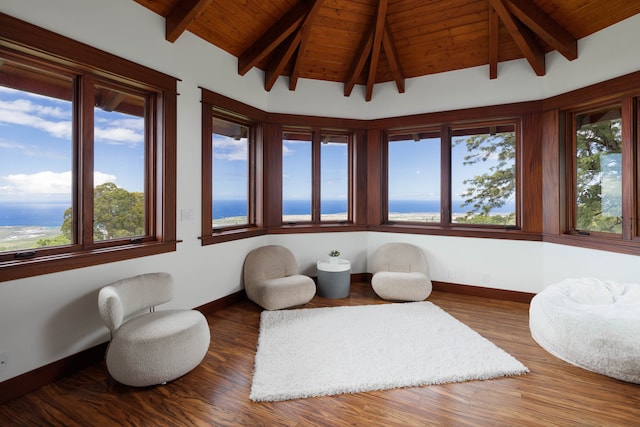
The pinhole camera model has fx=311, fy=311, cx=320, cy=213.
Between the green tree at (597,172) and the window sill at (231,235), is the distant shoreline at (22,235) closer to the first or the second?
the window sill at (231,235)

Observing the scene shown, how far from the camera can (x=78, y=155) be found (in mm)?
2479

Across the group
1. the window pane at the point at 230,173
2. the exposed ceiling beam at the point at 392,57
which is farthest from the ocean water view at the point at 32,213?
→ the exposed ceiling beam at the point at 392,57

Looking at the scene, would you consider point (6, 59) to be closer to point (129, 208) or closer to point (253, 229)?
point (129, 208)

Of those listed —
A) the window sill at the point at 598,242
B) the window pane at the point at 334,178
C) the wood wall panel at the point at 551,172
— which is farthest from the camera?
the window pane at the point at 334,178

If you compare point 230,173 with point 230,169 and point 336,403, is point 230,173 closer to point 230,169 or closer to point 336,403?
point 230,169

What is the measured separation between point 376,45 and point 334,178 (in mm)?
1934

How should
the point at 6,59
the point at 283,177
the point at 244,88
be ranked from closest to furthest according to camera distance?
the point at 6,59, the point at 244,88, the point at 283,177

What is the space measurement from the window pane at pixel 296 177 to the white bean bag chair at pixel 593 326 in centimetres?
314

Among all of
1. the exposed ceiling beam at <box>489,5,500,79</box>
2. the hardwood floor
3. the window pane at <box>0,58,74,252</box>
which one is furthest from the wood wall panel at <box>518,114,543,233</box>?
the window pane at <box>0,58,74,252</box>

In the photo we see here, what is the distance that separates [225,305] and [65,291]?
5.77ft

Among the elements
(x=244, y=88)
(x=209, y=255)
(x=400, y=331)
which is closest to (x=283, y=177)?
(x=244, y=88)

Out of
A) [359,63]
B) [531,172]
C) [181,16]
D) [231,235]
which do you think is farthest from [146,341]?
[531,172]

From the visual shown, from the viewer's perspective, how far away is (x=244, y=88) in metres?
4.05

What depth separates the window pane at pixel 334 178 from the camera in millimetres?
4910
